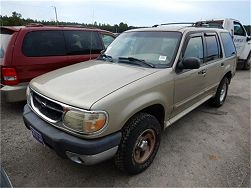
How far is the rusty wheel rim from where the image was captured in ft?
9.47

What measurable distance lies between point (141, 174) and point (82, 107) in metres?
1.25

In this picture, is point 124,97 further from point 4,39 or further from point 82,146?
point 4,39

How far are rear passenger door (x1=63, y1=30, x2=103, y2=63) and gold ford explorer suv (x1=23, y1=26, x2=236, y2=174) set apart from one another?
1470 mm

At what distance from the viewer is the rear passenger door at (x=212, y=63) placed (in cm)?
427

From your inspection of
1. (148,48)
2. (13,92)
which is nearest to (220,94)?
(148,48)

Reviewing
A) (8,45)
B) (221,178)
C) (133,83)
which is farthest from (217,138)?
(8,45)

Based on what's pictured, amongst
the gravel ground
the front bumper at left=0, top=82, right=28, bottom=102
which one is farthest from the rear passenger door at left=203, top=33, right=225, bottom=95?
the front bumper at left=0, top=82, right=28, bottom=102

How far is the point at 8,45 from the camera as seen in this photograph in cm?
439

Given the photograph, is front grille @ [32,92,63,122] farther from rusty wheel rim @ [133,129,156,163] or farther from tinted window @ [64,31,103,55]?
tinted window @ [64,31,103,55]

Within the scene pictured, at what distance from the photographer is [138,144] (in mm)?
2873

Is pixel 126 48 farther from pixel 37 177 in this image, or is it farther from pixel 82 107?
pixel 37 177

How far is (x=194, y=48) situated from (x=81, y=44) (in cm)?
268

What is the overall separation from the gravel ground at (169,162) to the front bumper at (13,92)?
405 mm

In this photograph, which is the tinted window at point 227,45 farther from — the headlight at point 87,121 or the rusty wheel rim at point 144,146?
the headlight at point 87,121
